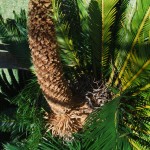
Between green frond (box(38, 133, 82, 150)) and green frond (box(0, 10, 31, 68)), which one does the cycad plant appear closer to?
green frond (box(38, 133, 82, 150))

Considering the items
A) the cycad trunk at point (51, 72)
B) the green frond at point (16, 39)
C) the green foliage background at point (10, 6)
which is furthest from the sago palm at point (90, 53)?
the green foliage background at point (10, 6)

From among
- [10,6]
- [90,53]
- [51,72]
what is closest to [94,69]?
[90,53]

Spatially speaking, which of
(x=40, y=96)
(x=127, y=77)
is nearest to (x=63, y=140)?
(x=40, y=96)

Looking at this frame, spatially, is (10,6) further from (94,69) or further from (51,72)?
(51,72)

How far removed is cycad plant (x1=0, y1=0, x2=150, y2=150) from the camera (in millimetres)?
2674

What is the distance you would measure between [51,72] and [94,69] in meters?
0.69

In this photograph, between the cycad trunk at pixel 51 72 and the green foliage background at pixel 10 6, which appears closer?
the cycad trunk at pixel 51 72

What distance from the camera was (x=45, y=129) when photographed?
336cm

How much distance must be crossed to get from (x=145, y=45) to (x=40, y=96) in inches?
43.3

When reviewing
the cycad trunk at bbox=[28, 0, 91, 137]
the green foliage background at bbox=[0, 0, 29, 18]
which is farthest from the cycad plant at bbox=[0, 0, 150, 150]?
the green foliage background at bbox=[0, 0, 29, 18]

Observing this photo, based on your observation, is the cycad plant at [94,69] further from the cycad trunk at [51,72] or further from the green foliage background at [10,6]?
the green foliage background at [10,6]

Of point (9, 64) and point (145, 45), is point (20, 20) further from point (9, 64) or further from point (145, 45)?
point (145, 45)

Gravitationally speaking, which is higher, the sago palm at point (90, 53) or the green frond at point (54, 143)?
the sago palm at point (90, 53)

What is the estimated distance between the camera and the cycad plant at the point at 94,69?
105 inches
